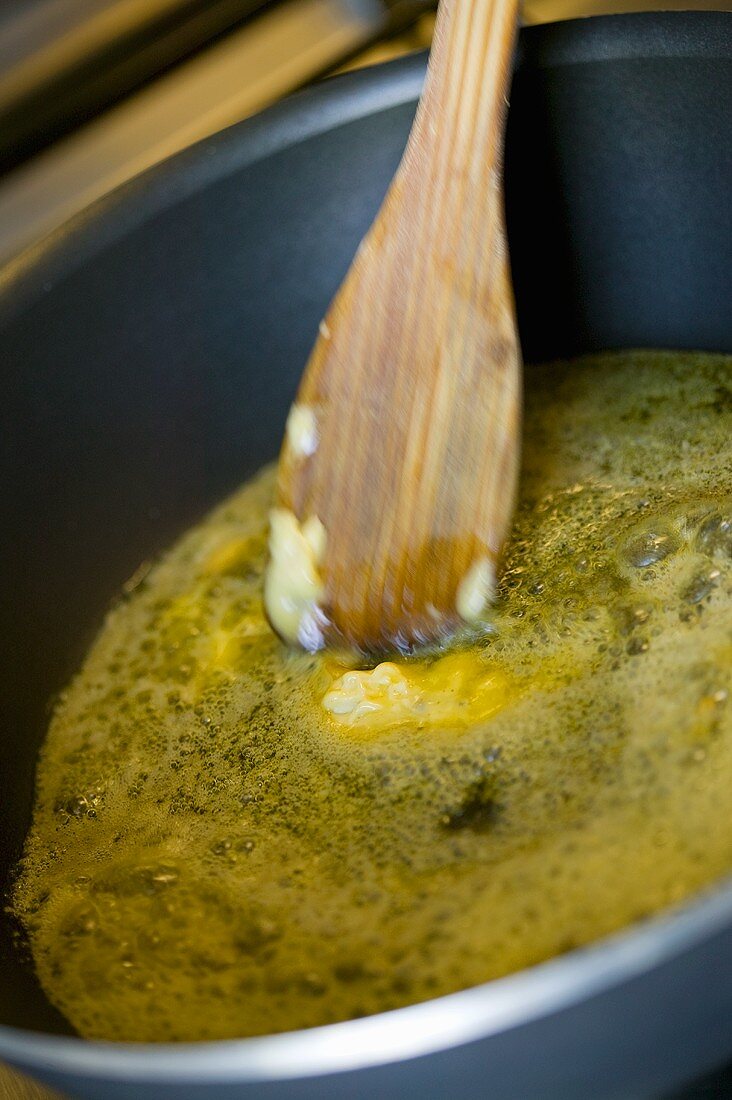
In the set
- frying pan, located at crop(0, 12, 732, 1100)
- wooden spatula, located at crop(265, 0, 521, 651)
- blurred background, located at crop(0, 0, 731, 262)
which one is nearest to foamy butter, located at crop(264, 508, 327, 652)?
wooden spatula, located at crop(265, 0, 521, 651)

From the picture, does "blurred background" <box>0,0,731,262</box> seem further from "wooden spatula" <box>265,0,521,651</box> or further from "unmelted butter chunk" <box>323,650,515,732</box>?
"unmelted butter chunk" <box>323,650,515,732</box>

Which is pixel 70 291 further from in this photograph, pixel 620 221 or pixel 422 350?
pixel 620 221

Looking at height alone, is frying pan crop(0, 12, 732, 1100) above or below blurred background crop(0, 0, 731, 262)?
below

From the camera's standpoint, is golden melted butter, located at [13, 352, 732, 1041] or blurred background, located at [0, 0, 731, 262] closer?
golden melted butter, located at [13, 352, 732, 1041]

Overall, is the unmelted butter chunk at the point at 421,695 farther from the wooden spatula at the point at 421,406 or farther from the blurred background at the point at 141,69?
the blurred background at the point at 141,69

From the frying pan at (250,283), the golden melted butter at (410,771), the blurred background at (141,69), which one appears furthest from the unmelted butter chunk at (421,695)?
the blurred background at (141,69)

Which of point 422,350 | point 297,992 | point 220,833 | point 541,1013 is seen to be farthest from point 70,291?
point 541,1013

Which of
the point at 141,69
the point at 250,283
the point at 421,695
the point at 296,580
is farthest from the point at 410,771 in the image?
the point at 141,69

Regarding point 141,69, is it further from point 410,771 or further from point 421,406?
point 410,771
